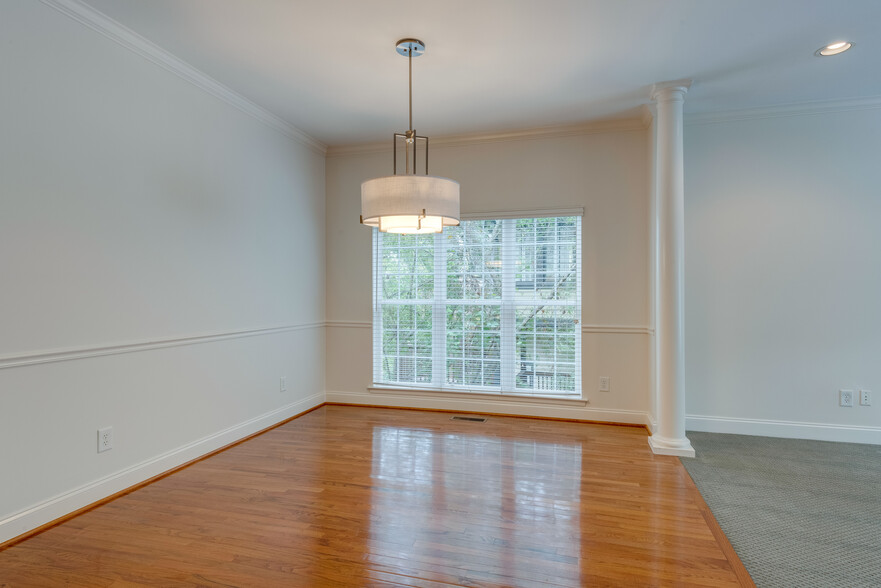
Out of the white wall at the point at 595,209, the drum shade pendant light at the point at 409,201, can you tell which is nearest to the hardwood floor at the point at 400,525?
the white wall at the point at 595,209

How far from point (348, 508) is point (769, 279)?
3.61m

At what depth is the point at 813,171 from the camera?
12.5 feet

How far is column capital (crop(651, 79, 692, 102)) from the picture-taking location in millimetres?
3412

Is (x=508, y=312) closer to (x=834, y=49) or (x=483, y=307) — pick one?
(x=483, y=307)

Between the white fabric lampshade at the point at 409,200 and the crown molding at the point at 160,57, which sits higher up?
the crown molding at the point at 160,57

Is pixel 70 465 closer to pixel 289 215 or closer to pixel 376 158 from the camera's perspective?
pixel 289 215

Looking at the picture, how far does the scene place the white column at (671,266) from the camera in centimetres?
351

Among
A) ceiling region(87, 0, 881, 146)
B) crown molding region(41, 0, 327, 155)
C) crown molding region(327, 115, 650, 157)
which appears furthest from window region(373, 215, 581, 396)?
crown molding region(41, 0, 327, 155)

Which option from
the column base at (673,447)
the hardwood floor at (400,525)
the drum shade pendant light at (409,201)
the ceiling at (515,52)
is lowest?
the hardwood floor at (400,525)

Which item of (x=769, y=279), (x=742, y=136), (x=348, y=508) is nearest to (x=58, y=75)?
(x=348, y=508)

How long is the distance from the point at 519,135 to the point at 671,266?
1.84 metres

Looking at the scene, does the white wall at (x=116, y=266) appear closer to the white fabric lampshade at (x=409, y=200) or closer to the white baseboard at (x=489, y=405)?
the white baseboard at (x=489, y=405)

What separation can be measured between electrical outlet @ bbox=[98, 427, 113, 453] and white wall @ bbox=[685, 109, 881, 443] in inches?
162

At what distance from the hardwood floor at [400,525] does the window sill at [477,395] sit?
0.76 m
